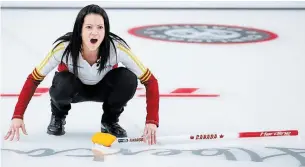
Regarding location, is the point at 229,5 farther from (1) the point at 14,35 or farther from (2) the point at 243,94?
(2) the point at 243,94

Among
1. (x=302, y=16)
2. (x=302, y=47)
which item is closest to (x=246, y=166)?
(x=302, y=47)

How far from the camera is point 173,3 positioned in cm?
585

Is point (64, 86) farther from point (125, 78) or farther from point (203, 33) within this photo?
point (203, 33)

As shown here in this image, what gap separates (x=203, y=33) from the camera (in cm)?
454

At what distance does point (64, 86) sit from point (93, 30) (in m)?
0.28

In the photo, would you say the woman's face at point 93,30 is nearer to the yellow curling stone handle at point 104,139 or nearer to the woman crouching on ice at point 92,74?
the woman crouching on ice at point 92,74

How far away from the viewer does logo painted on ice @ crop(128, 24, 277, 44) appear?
428 centimetres

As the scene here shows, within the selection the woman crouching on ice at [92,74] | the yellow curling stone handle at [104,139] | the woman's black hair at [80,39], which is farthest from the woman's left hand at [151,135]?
the woman's black hair at [80,39]

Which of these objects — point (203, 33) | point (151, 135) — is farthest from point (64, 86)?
point (203, 33)

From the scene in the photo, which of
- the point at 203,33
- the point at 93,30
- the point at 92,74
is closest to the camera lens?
the point at 93,30

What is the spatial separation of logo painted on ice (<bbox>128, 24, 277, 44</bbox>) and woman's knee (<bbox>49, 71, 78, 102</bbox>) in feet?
7.12

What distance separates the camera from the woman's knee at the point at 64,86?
6.91 feet

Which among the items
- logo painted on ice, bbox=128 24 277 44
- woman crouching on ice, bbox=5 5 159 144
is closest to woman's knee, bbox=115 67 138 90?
woman crouching on ice, bbox=5 5 159 144

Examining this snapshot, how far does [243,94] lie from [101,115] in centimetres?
75
